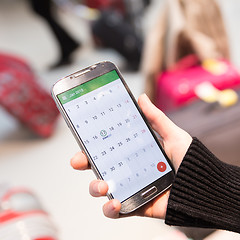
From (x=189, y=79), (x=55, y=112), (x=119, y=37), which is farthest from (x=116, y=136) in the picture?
(x=119, y=37)

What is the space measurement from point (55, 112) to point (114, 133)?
49.0 inches

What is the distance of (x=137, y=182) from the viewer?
0.51 metres

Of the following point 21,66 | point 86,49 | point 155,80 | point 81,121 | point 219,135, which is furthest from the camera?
point 86,49

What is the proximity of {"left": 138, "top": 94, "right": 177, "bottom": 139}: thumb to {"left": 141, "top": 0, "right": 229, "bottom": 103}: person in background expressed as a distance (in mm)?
721

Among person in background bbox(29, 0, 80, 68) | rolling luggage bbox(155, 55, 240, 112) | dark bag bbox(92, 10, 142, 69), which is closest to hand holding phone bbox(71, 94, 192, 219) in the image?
rolling luggage bbox(155, 55, 240, 112)

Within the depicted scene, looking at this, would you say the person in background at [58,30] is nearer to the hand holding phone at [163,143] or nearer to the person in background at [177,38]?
the person in background at [177,38]

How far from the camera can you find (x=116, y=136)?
49 centimetres

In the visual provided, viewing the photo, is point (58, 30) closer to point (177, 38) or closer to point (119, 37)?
point (119, 37)

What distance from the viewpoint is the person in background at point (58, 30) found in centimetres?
221

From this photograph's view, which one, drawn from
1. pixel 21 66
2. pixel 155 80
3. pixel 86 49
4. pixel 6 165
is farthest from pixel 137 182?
pixel 86 49

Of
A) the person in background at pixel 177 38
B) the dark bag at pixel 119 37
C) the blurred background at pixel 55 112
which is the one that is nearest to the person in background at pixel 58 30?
the blurred background at pixel 55 112

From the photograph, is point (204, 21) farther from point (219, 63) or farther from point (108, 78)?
point (108, 78)

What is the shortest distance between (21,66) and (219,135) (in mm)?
1176

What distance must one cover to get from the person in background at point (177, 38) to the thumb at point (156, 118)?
0.72 m
